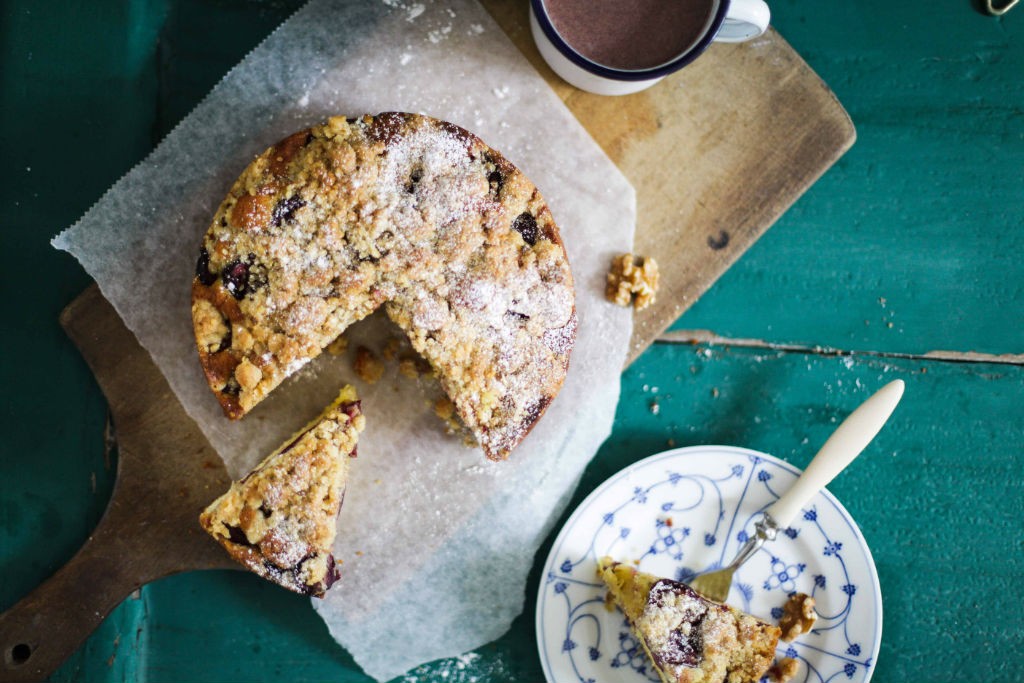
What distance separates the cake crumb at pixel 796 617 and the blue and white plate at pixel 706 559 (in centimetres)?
Answer: 2

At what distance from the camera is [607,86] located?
8.05ft

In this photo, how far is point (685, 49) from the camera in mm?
2297

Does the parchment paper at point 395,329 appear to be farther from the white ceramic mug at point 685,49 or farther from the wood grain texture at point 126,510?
the white ceramic mug at point 685,49

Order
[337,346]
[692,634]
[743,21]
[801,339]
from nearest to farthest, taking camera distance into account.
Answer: [743,21] < [692,634] < [337,346] < [801,339]

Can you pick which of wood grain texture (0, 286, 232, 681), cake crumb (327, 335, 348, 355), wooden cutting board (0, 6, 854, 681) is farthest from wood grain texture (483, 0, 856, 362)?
wood grain texture (0, 286, 232, 681)

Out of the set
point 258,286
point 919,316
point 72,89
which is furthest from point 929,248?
point 72,89

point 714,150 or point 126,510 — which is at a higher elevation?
point 714,150

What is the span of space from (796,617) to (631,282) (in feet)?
4.10

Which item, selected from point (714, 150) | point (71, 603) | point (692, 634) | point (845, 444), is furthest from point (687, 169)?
point (71, 603)

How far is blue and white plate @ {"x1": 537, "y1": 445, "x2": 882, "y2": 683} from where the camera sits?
255 cm

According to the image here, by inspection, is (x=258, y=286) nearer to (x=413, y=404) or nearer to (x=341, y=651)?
(x=413, y=404)

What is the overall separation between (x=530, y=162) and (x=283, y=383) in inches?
43.0

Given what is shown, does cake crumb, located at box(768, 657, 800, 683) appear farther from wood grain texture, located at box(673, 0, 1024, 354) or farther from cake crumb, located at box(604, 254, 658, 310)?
cake crumb, located at box(604, 254, 658, 310)

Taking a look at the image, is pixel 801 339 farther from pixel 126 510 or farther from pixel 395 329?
pixel 126 510
